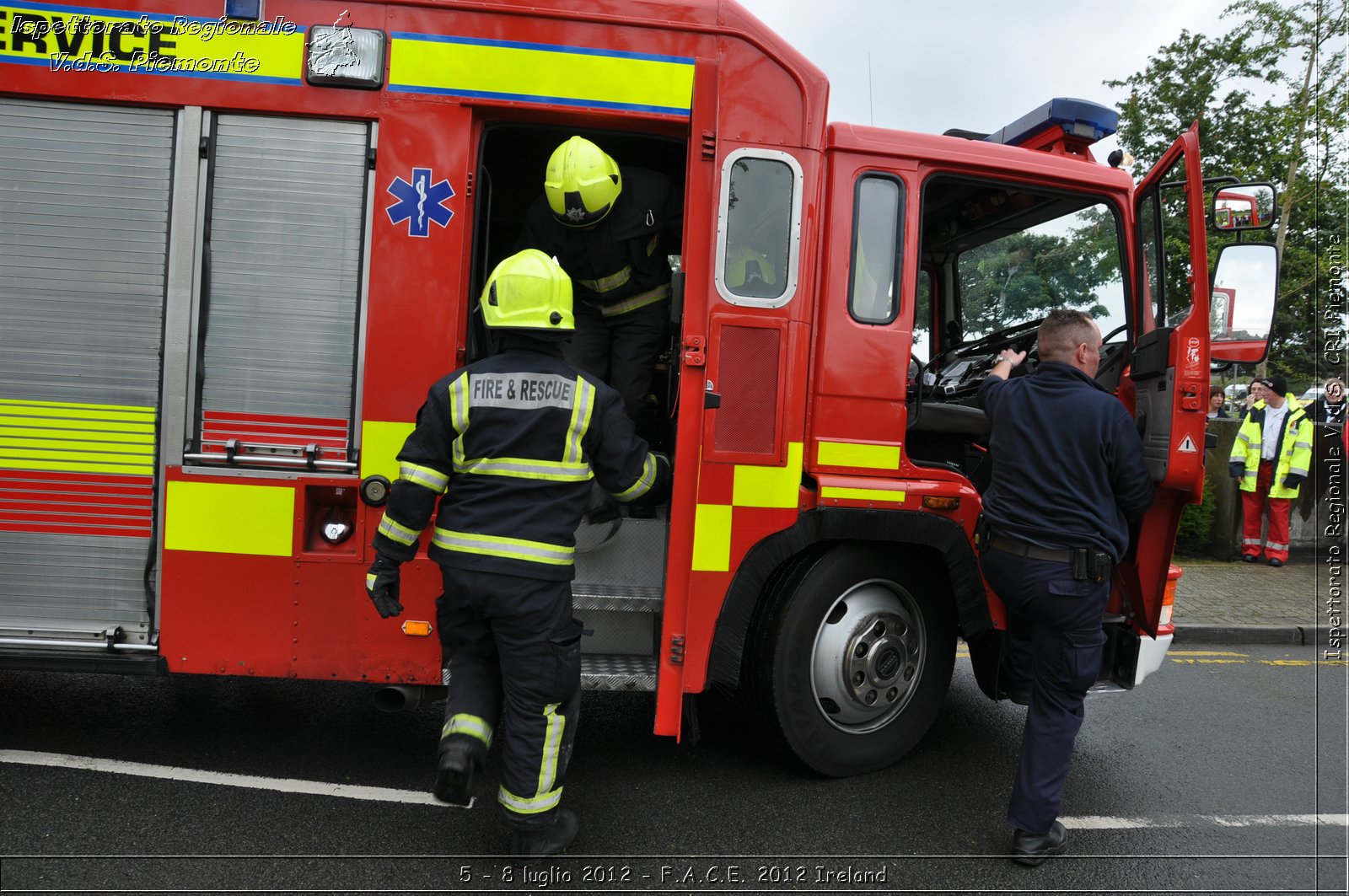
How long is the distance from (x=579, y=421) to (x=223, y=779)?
201 cm

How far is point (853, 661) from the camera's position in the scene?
3734 millimetres

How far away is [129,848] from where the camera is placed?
9.98ft

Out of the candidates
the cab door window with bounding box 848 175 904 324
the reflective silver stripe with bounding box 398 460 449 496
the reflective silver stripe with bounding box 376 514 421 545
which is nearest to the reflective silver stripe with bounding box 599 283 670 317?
the cab door window with bounding box 848 175 904 324

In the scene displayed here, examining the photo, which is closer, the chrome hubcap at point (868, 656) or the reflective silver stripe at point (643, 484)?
the reflective silver stripe at point (643, 484)

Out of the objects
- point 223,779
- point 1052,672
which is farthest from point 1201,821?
point 223,779

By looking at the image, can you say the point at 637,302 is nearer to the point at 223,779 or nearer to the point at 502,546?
the point at 502,546

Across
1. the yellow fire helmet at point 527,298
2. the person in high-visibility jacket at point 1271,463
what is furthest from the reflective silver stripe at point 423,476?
the person in high-visibility jacket at point 1271,463

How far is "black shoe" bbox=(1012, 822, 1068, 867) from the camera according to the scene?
328cm

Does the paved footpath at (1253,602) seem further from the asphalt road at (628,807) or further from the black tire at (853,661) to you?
the black tire at (853,661)

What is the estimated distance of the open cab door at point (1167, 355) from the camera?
12.0 feet

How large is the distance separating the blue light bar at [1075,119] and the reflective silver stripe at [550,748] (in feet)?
10.6

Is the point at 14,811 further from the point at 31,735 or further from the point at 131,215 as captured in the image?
the point at 131,215

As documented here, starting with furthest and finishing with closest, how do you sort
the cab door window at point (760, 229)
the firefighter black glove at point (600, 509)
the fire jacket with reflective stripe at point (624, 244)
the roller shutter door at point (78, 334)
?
1. the fire jacket with reflective stripe at point (624, 244)
2. the firefighter black glove at point (600, 509)
3. the cab door window at point (760, 229)
4. the roller shutter door at point (78, 334)

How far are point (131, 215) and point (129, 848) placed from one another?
84.9 inches
